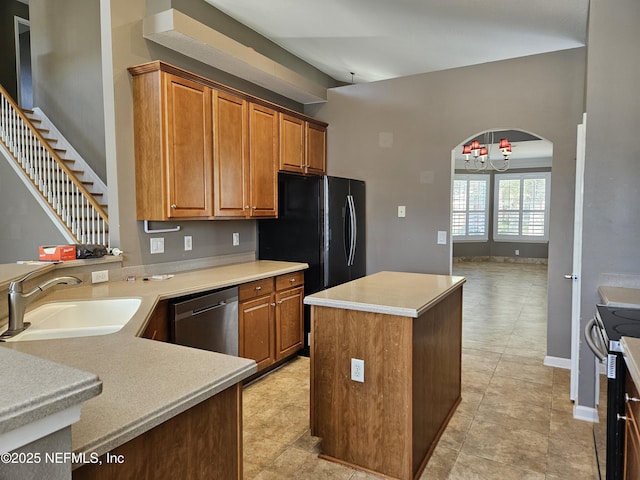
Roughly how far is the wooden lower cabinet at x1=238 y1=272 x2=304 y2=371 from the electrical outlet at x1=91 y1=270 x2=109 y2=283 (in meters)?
0.92

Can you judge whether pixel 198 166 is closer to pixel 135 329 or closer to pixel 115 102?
pixel 115 102

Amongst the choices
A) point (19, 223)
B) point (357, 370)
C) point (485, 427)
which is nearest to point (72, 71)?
point (19, 223)

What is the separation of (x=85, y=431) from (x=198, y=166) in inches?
102

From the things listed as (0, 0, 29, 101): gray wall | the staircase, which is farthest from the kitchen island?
(0, 0, 29, 101): gray wall

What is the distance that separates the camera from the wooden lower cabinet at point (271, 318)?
322 centimetres

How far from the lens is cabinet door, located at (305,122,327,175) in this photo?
14.8 feet

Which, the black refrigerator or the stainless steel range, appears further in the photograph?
the black refrigerator

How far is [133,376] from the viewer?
3.85 feet

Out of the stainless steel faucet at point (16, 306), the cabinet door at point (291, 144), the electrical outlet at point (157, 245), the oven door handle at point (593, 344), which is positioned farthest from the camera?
the cabinet door at point (291, 144)

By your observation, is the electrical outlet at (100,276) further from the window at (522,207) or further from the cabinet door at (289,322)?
the window at (522,207)

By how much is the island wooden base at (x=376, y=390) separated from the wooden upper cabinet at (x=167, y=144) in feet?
4.81

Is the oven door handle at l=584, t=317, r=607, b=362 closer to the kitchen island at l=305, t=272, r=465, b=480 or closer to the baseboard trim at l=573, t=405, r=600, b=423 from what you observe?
the kitchen island at l=305, t=272, r=465, b=480

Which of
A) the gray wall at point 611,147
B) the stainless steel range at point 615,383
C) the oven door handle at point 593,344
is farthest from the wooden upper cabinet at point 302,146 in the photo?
the stainless steel range at point 615,383

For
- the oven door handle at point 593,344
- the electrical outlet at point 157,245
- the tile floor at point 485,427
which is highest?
the electrical outlet at point 157,245
